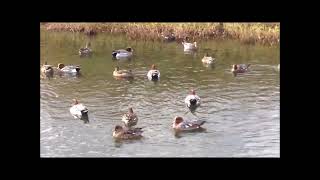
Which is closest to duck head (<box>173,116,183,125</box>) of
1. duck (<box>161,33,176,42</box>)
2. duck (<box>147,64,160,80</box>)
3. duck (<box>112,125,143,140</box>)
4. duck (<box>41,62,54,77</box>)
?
duck (<box>112,125,143,140</box>)

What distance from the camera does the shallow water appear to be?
6.45 metres

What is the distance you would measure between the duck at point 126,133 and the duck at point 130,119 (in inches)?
2.2

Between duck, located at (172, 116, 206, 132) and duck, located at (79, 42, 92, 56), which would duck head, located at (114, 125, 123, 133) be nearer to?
duck, located at (172, 116, 206, 132)

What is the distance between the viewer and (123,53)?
21.9 feet

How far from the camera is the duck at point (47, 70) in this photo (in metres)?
6.52

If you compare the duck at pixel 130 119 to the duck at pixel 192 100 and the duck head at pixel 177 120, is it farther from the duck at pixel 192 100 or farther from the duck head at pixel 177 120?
the duck at pixel 192 100

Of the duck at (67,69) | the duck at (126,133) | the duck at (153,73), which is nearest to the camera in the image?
the duck at (126,133)

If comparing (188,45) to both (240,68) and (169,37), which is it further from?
(240,68)

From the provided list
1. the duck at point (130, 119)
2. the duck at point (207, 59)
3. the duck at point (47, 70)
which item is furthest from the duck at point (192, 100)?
the duck at point (47, 70)

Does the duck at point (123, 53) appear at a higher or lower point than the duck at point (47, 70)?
higher

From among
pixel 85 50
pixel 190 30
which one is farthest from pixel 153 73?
pixel 85 50

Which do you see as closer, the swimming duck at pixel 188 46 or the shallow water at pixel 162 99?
the shallow water at pixel 162 99

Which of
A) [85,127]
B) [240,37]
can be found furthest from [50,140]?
[240,37]

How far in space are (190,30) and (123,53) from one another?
1.88 feet
